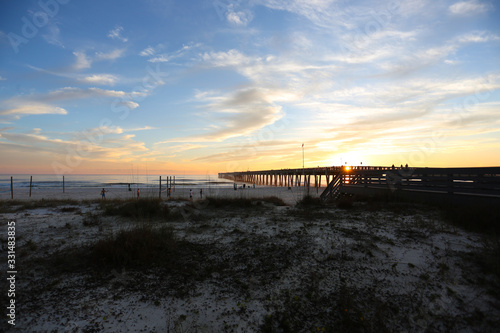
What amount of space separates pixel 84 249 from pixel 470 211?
32.2 feet

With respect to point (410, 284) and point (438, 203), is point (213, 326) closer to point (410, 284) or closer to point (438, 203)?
point (410, 284)

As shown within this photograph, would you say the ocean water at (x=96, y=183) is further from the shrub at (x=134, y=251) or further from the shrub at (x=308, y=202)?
the shrub at (x=134, y=251)

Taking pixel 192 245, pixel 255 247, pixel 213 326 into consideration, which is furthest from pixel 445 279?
pixel 192 245

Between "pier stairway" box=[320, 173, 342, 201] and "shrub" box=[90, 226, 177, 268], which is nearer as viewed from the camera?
"shrub" box=[90, 226, 177, 268]

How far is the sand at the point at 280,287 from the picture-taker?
11.0 ft

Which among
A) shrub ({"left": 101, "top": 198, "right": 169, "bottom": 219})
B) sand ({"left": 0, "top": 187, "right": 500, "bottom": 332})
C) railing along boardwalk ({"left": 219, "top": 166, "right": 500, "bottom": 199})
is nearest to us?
sand ({"left": 0, "top": 187, "right": 500, "bottom": 332})

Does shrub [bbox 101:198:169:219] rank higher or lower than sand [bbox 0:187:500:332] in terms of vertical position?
higher

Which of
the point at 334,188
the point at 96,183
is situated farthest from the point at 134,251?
the point at 96,183

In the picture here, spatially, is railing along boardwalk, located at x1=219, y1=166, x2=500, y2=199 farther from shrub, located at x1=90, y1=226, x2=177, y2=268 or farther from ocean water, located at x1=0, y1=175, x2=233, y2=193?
ocean water, located at x1=0, y1=175, x2=233, y2=193

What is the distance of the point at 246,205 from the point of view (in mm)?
11766

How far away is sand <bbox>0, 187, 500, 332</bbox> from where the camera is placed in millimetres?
3352

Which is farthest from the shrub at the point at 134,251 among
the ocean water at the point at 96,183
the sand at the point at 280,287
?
the ocean water at the point at 96,183

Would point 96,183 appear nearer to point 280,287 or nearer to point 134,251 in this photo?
point 134,251

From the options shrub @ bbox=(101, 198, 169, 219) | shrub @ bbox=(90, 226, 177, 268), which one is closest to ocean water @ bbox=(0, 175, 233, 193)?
shrub @ bbox=(101, 198, 169, 219)
